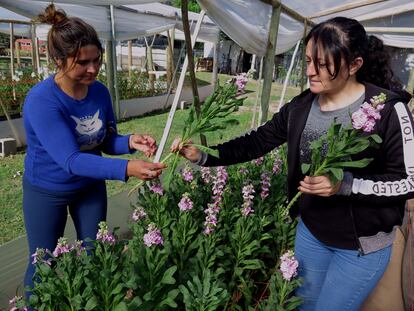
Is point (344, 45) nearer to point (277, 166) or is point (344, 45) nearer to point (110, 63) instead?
point (277, 166)

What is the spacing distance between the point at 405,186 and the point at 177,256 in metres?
1.20

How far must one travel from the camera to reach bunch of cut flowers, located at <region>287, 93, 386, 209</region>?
45.4 inches

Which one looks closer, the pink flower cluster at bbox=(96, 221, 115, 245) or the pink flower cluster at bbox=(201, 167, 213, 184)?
the pink flower cluster at bbox=(96, 221, 115, 245)

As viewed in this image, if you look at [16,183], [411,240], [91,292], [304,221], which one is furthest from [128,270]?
[16,183]

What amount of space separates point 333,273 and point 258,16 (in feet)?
9.06

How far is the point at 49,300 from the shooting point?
55.0 inches

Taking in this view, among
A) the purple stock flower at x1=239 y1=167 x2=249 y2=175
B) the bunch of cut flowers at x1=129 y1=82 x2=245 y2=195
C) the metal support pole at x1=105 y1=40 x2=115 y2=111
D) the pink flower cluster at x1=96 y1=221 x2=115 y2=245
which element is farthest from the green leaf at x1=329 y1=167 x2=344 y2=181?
the metal support pole at x1=105 y1=40 x2=115 y2=111

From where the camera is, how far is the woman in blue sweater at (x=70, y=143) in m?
1.57

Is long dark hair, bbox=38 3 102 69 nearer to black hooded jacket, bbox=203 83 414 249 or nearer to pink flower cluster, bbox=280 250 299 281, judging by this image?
black hooded jacket, bbox=203 83 414 249

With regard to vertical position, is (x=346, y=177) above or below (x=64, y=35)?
below

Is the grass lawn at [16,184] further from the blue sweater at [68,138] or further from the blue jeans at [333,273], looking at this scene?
the blue jeans at [333,273]

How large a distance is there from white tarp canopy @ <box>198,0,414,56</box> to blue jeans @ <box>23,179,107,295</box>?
6.49ft

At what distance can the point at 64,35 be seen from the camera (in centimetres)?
162

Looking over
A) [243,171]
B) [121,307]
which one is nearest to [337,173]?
[121,307]
